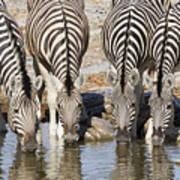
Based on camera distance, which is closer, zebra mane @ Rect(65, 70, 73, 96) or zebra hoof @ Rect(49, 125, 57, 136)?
zebra mane @ Rect(65, 70, 73, 96)

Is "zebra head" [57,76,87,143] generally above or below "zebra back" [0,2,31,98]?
below

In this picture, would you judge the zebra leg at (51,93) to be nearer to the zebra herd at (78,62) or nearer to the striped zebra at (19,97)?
the zebra herd at (78,62)

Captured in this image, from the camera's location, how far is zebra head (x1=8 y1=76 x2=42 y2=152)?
39.8 ft

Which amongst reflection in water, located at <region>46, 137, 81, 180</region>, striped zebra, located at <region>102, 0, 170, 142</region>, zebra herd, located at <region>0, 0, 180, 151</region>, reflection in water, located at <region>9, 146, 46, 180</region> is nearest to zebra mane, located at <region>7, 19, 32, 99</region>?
zebra herd, located at <region>0, 0, 180, 151</region>

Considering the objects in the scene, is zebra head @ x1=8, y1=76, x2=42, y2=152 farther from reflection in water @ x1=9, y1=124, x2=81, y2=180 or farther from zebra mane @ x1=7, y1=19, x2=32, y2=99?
reflection in water @ x1=9, y1=124, x2=81, y2=180

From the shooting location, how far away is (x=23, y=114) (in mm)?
12305

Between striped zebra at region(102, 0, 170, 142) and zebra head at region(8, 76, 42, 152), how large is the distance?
1846mm

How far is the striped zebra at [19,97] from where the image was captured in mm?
12188

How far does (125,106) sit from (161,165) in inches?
91.5

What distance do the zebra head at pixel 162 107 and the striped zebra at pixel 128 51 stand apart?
0.49m

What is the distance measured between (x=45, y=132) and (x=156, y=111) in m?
3.35

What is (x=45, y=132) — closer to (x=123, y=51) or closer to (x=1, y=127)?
(x=1, y=127)

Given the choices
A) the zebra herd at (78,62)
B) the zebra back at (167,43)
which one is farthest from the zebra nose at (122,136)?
the zebra back at (167,43)

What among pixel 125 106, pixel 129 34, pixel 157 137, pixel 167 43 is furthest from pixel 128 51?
pixel 157 137
